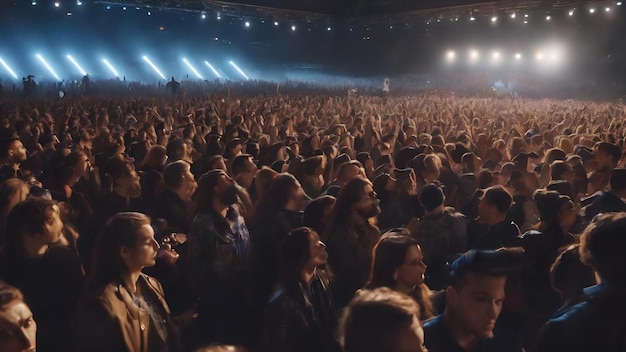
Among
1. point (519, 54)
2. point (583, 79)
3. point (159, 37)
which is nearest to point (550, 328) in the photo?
point (583, 79)

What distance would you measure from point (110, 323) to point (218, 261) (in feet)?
5.10

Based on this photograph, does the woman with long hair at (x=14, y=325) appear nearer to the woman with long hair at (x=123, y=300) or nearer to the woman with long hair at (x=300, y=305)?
the woman with long hair at (x=123, y=300)

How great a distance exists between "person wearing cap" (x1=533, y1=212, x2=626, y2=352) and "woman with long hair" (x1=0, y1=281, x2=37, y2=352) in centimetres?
211

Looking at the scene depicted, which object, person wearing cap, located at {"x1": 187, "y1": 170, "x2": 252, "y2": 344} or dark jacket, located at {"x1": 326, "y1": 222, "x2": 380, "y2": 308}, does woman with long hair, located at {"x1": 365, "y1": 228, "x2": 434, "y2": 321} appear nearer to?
dark jacket, located at {"x1": 326, "y1": 222, "x2": 380, "y2": 308}

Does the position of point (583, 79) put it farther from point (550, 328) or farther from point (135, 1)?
point (550, 328)

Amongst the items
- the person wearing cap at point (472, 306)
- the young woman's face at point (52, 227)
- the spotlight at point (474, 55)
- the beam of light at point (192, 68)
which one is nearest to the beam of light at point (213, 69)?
the beam of light at point (192, 68)

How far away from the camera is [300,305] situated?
3262 mm

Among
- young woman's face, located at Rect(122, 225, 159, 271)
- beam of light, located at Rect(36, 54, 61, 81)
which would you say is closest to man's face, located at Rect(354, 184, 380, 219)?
young woman's face, located at Rect(122, 225, 159, 271)

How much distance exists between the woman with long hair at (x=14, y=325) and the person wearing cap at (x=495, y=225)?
321cm

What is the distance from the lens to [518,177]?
576 cm

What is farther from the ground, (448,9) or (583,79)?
(448,9)

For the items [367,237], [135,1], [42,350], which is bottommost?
[42,350]

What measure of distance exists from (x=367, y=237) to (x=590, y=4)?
2792cm

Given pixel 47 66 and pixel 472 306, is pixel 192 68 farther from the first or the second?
pixel 472 306
